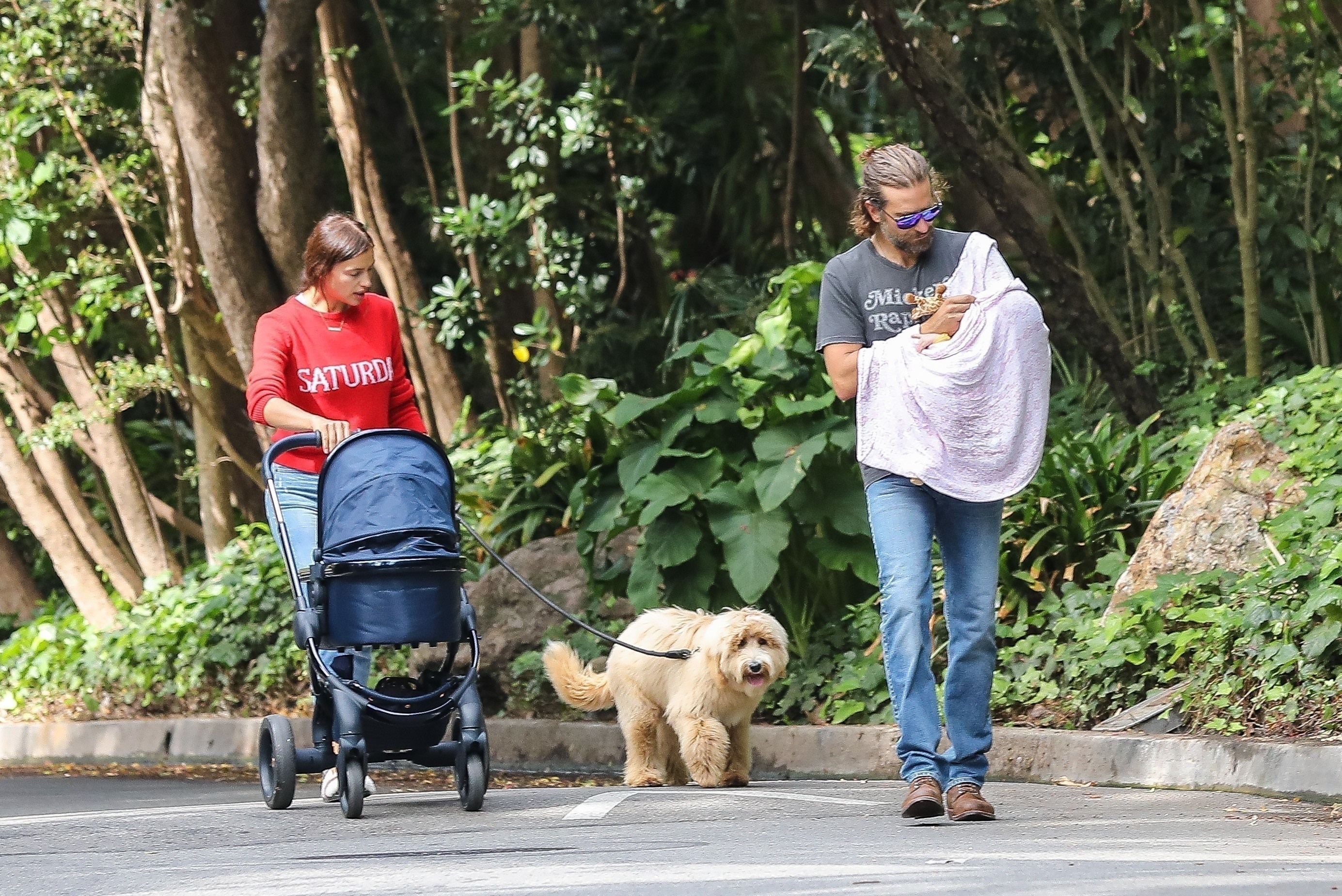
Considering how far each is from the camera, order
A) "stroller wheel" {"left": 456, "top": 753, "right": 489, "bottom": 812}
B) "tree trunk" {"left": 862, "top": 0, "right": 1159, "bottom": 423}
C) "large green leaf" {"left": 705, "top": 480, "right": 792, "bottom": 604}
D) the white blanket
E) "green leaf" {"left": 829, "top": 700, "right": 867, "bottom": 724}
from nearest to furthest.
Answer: the white blanket → "stroller wheel" {"left": 456, "top": 753, "right": 489, "bottom": 812} → "green leaf" {"left": 829, "top": 700, "right": 867, "bottom": 724} → "large green leaf" {"left": 705, "top": 480, "right": 792, "bottom": 604} → "tree trunk" {"left": 862, "top": 0, "right": 1159, "bottom": 423}

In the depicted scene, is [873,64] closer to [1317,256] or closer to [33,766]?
[1317,256]

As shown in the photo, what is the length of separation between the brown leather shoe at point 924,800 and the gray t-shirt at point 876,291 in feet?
3.18

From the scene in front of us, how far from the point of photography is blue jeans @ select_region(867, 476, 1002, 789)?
5.71 metres

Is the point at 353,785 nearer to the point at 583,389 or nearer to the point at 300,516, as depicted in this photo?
the point at 300,516

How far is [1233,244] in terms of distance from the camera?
12008 millimetres

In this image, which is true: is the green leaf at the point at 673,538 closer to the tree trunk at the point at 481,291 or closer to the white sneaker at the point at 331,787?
the white sneaker at the point at 331,787

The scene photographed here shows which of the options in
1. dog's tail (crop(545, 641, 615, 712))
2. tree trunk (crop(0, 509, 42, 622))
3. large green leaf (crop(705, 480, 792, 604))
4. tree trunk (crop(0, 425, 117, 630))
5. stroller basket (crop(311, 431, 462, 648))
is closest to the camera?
stroller basket (crop(311, 431, 462, 648))

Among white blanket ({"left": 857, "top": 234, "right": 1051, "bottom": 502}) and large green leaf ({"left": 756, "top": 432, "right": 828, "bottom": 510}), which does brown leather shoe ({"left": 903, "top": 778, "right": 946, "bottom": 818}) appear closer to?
white blanket ({"left": 857, "top": 234, "right": 1051, "bottom": 502})

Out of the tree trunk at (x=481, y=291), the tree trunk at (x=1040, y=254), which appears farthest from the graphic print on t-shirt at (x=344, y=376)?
the tree trunk at (x=481, y=291)

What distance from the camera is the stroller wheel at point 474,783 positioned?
635 cm

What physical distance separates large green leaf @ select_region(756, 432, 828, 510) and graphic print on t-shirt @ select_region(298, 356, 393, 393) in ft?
7.60

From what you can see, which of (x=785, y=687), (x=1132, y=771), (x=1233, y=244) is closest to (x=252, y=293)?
(x=785, y=687)

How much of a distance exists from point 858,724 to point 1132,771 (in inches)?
65.4

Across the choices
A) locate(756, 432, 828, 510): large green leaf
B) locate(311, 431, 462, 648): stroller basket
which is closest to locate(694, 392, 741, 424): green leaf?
locate(756, 432, 828, 510): large green leaf
